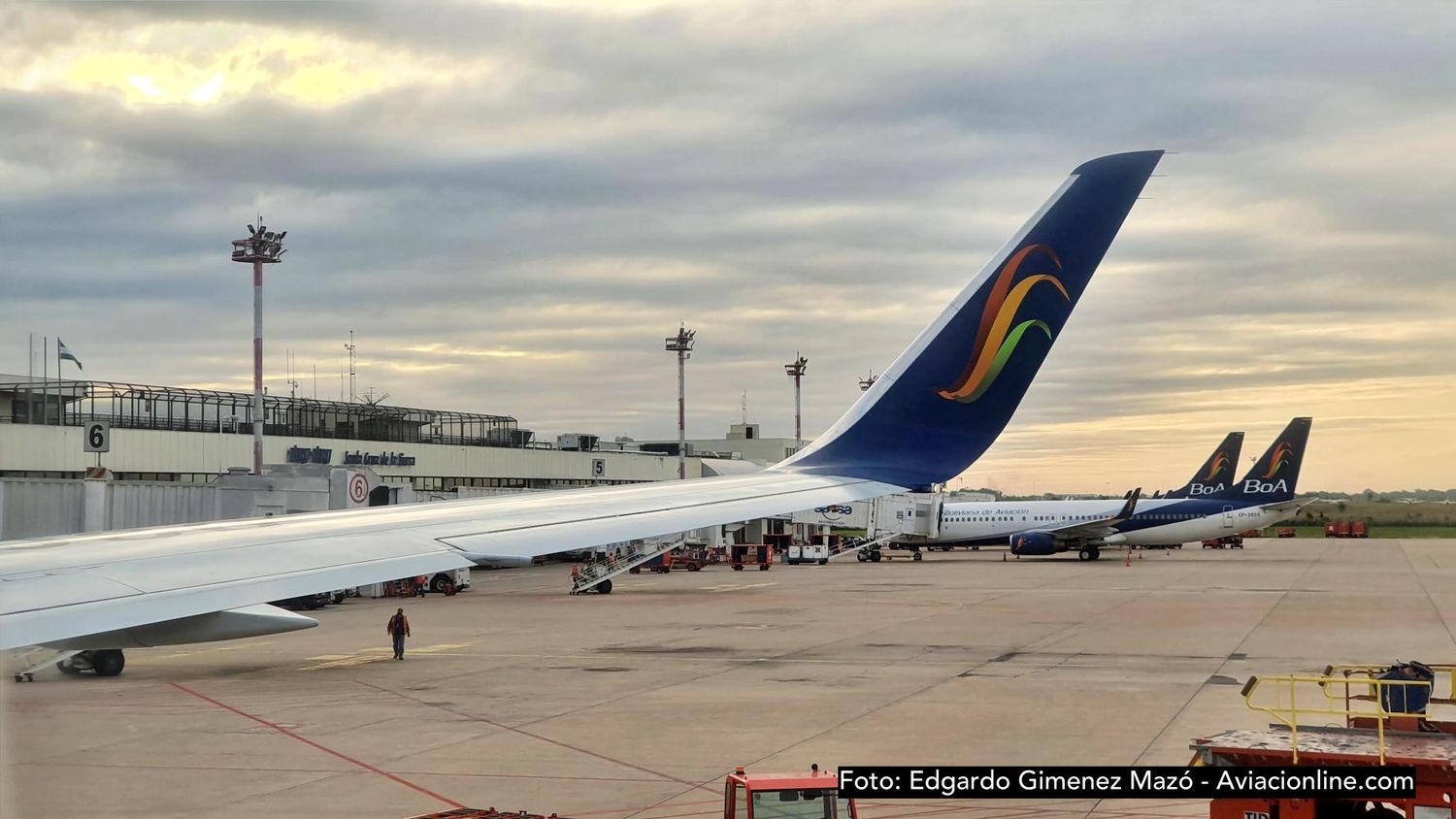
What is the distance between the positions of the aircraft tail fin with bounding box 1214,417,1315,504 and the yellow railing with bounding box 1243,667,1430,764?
4710cm

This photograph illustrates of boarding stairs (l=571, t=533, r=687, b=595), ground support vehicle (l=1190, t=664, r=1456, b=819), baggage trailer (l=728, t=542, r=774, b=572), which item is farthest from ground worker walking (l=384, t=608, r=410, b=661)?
baggage trailer (l=728, t=542, r=774, b=572)

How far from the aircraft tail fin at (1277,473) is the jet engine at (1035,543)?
10167 millimetres

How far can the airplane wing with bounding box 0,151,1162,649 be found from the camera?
430 centimetres

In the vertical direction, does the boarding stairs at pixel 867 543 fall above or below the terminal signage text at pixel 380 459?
below

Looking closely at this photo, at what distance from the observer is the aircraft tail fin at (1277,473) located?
65188 mm

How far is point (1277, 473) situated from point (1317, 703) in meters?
51.1

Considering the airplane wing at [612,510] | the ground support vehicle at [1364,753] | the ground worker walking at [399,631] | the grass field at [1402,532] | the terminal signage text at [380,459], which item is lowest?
the grass field at [1402,532]

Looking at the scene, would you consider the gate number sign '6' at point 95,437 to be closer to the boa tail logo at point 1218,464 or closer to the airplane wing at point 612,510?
the airplane wing at point 612,510

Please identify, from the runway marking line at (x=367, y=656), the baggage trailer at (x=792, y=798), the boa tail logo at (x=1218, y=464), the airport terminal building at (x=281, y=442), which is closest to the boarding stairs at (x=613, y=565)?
the airport terminal building at (x=281, y=442)

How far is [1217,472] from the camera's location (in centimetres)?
7469

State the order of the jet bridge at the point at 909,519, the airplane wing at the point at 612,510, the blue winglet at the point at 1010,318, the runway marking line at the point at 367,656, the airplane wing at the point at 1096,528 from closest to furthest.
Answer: the airplane wing at the point at 612,510, the blue winglet at the point at 1010,318, the runway marking line at the point at 367,656, the airplane wing at the point at 1096,528, the jet bridge at the point at 909,519

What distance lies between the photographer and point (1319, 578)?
159 feet

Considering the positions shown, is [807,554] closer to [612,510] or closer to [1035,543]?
[1035,543]

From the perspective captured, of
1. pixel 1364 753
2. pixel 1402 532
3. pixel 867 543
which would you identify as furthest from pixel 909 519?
pixel 1402 532
